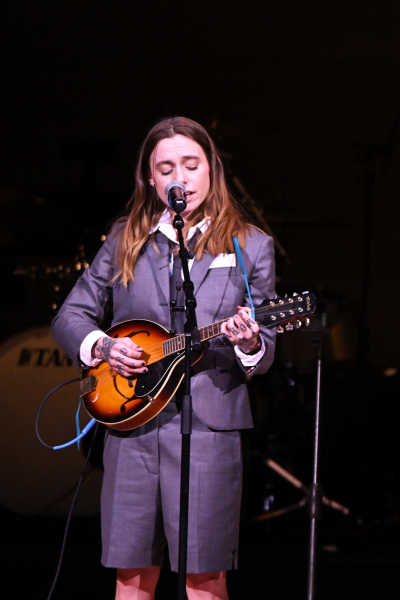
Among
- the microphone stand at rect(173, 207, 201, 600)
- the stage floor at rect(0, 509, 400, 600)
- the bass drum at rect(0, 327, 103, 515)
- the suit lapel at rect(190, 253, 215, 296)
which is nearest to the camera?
the microphone stand at rect(173, 207, 201, 600)

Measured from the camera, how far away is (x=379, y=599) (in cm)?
307

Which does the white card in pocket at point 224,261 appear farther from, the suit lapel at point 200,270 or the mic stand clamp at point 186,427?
the mic stand clamp at point 186,427

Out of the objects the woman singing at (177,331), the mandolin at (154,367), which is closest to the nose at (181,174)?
the woman singing at (177,331)

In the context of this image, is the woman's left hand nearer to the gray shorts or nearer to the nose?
the gray shorts

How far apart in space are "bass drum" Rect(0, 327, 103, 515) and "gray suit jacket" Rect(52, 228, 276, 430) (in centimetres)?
200

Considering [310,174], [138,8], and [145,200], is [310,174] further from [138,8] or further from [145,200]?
[145,200]

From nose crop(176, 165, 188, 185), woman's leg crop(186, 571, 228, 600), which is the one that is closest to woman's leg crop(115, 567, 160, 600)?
woman's leg crop(186, 571, 228, 600)

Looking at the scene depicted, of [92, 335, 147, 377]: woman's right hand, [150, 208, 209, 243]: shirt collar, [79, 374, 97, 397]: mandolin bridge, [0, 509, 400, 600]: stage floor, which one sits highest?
[150, 208, 209, 243]: shirt collar

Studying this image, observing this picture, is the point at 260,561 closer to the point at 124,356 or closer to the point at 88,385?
the point at 88,385

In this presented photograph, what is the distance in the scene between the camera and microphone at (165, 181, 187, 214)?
1.76m

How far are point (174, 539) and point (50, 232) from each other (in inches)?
118

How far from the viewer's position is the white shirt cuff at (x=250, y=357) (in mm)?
1824

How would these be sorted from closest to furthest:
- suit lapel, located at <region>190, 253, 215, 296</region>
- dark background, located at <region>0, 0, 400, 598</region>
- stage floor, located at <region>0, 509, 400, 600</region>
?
suit lapel, located at <region>190, 253, 215, 296</region> < stage floor, located at <region>0, 509, 400, 600</region> < dark background, located at <region>0, 0, 400, 598</region>

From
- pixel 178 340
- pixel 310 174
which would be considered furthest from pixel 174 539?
pixel 310 174
